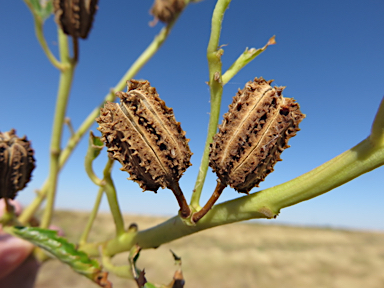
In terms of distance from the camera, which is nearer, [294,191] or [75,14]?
[294,191]

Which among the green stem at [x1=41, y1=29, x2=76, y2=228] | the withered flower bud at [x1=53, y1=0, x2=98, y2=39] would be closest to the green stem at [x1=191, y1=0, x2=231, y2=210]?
the withered flower bud at [x1=53, y1=0, x2=98, y2=39]

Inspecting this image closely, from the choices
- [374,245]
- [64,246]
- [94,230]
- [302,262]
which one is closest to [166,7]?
[64,246]

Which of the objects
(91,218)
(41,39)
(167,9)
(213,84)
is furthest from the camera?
(167,9)

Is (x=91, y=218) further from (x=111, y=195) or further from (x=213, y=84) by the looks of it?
(x=213, y=84)

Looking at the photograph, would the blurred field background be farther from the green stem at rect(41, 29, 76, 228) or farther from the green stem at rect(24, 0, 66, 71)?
the green stem at rect(24, 0, 66, 71)

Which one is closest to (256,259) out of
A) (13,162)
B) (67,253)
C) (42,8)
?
(67,253)

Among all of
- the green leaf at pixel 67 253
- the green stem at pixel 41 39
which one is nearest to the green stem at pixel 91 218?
the green leaf at pixel 67 253
